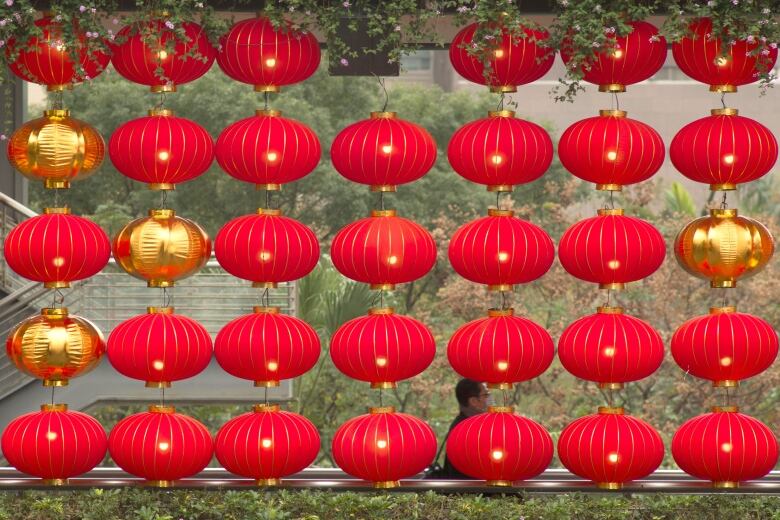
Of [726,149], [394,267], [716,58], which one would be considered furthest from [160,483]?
[716,58]

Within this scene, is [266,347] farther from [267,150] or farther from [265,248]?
[267,150]

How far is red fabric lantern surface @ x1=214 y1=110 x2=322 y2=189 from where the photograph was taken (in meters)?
5.42

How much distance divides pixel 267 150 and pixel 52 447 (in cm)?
138

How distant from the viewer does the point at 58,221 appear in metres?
5.43

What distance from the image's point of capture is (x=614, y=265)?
5367 millimetres

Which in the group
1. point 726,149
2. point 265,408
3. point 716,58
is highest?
point 716,58

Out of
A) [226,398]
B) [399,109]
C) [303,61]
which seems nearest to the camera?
[303,61]

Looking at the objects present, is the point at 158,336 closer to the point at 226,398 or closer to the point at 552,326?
the point at 226,398

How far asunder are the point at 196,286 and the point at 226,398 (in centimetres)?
71

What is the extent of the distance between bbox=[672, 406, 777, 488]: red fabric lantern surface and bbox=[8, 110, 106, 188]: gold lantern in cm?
249

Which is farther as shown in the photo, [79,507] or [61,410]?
[61,410]

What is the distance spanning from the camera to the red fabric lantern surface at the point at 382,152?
5414 mm

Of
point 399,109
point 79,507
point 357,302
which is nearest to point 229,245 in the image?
point 79,507

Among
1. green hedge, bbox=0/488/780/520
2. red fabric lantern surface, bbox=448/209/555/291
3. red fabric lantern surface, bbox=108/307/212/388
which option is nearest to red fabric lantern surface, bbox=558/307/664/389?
red fabric lantern surface, bbox=448/209/555/291
